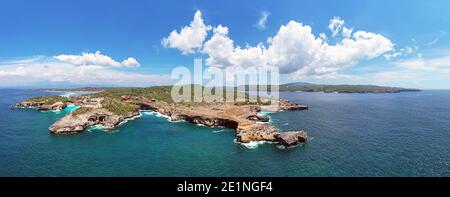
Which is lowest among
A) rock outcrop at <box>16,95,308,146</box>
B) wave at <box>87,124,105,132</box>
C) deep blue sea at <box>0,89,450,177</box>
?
deep blue sea at <box>0,89,450,177</box>

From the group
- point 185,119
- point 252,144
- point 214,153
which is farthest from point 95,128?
point 252,144

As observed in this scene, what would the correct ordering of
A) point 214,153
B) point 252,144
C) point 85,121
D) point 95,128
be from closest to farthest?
point 214,153 → point 252,144 → point 95,128 → point 85,121

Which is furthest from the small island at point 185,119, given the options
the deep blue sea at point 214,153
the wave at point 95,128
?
the deep blue sea at point 214,153

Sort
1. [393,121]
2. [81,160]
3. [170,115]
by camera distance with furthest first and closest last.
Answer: [170,115]
[393,121]
[81,160]

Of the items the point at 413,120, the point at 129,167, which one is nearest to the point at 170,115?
the point at 129,167

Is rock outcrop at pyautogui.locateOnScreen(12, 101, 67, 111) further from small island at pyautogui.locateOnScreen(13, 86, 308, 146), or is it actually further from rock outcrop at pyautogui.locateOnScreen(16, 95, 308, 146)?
rock outcrop at pyautogui.locateOnScreen(16, 95, 308, 146)

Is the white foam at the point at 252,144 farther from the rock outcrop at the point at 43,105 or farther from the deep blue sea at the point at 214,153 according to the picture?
the rock outcrop at the point at 43,105

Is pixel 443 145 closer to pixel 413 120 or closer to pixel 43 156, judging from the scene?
pixel 413 120

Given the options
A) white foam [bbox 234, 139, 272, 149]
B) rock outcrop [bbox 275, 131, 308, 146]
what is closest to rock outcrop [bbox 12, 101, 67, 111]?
white foam [bbox 234, 139, 272, 149]

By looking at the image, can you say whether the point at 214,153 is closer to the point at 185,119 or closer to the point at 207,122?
the point at 207,122

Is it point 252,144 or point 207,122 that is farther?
point 207,122
